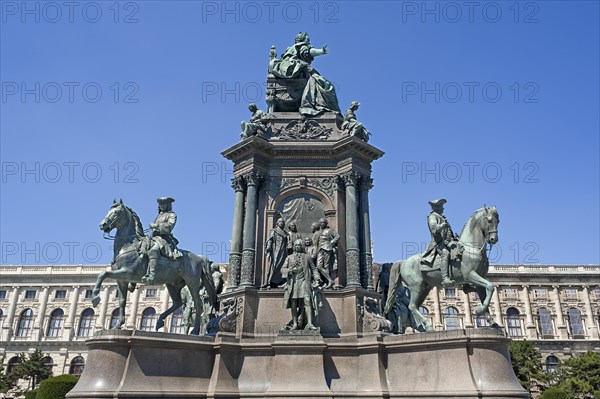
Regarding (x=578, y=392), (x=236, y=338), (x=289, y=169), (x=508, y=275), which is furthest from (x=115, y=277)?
(x=508, y=275)

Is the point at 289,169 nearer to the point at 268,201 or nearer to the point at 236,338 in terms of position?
the point at 268,201

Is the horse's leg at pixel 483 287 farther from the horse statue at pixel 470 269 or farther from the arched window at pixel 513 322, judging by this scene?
the arched window at pixel 513 322

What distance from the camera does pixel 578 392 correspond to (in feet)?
166

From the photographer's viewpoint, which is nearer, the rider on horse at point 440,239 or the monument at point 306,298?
the monument at point 306,298

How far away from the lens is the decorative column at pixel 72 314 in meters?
75.2

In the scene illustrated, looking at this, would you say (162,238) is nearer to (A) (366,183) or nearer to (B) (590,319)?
(A) (366,183)

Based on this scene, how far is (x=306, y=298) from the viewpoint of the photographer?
12.5 meters

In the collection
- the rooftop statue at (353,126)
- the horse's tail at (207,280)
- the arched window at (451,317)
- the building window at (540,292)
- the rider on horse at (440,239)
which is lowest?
the horse's tail at (207,280)

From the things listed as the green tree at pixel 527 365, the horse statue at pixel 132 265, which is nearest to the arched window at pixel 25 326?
the green tree at pixel 527 365

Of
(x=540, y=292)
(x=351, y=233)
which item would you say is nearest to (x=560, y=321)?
(x=540, y=292)

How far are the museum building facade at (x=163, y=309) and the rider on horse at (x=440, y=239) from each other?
197ft

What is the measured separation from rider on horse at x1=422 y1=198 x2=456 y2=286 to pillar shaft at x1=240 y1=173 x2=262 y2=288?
A: 492 centimetres

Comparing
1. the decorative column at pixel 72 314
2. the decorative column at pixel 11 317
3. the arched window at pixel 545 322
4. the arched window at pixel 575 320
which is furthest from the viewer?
the decorative column at pixel 72 314

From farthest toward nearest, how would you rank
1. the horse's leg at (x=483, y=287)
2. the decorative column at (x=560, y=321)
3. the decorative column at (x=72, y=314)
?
the decorative column at (x=72, y=314)
the decorative column at (x=560, y=321)
the horse's leg at (x=483, y=287)
